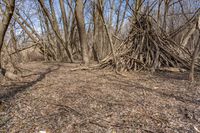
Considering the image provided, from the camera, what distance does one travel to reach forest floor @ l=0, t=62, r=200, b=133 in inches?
65.2

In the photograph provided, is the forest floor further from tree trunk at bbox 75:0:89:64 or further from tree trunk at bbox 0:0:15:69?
tree trunk at bbox 75:0:89:64

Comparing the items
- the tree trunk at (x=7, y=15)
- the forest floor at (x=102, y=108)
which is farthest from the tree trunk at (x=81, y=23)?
the tree trunk at (x=7, y=15)

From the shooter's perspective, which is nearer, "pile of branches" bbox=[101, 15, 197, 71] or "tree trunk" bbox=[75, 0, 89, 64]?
"pile of branches" bbox=[101, 15, 197, 71]

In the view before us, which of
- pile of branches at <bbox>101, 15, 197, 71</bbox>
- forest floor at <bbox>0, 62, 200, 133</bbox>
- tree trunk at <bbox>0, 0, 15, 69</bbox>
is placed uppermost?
tree trunk at <bbox>0, 0, 15, 69</bbox>

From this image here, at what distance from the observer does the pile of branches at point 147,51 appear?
4.54 metres

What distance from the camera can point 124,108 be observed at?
207 cm

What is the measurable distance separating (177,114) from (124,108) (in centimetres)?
66

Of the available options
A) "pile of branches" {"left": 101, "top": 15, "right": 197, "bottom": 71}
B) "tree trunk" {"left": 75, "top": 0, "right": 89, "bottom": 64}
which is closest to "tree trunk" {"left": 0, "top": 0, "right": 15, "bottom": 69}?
"pile of branches" {"left": 101, "top": 15, "right": 197, "bottom": 71}

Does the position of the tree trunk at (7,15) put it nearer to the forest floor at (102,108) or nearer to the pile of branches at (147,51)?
the forest floor at (102,108)

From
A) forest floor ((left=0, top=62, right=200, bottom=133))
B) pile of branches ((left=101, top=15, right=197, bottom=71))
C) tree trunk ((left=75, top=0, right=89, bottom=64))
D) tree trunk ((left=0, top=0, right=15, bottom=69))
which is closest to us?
forest floor ((left=0, top=62, right=200, bottom=133))

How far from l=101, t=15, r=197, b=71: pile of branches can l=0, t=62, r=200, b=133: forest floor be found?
152 centimetres

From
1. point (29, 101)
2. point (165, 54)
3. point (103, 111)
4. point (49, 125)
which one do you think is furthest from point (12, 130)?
point (165, 54)

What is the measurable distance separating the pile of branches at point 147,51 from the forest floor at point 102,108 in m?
1.52

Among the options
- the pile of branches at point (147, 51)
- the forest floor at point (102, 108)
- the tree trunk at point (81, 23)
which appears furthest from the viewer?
the tree trunk at point (81, 23)
